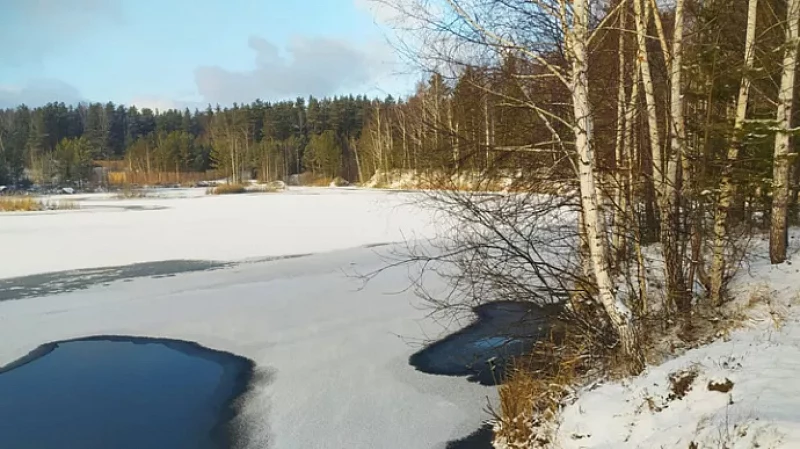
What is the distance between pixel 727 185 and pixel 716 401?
2.67m

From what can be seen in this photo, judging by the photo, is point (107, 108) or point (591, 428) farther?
point (107, 108)

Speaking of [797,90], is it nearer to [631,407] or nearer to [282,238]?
[631,407]

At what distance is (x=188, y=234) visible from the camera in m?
17.2

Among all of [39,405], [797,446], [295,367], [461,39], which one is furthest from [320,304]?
[797,446]

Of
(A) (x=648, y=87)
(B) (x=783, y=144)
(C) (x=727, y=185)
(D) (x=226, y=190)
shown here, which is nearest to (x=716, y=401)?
(C) (x=727, y=185)

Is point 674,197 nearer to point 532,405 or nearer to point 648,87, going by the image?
point 648,87

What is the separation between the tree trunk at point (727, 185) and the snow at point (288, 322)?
8.50 feet

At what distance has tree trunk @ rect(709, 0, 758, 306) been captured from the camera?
5.16 meters

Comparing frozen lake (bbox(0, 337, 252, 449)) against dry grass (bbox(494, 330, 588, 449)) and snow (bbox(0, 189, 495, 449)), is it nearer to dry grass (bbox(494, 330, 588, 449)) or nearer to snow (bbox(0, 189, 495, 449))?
snow (bbox(0, 189, 495, 449))

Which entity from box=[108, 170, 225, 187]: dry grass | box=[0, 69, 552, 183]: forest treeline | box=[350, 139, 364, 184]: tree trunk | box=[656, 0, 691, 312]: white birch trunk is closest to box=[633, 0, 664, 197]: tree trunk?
box=[656, 0, 691, 312]: white birch trunk

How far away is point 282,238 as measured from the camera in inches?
638

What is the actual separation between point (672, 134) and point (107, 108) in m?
102

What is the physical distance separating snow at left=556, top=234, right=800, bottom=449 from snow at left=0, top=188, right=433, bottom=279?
5.59m

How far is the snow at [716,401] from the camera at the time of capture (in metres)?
2.87
